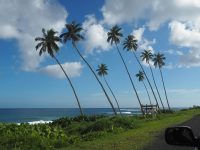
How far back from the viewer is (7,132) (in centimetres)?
2489

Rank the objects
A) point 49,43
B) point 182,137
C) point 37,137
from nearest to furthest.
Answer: point 182,137
point 37,137
point 49,43

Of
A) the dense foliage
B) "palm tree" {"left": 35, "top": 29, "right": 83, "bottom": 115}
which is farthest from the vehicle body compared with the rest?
"palm tree" {"left": 35, "top": 29, "right": 83, "bottom": 115}

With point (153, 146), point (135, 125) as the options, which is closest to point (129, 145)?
point (153, 146)

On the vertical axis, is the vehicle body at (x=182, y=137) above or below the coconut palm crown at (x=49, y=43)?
below

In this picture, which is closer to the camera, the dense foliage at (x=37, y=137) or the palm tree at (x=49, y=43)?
the dense foliage at (x=37, y=137)

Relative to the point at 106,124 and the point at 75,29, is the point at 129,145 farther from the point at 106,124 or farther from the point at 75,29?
the point at 75,29

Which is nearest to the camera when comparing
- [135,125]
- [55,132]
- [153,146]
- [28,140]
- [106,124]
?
[153,146]

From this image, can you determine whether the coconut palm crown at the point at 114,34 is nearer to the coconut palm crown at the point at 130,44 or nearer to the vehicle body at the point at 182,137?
the coconut palm crown at the point at 130,44

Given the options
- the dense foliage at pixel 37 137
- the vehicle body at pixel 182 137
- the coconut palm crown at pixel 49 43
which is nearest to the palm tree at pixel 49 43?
the coconut palm crown at pixel 49 43

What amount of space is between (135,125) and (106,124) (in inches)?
150

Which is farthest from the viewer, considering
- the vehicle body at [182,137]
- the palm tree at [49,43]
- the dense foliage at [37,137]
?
the palm tree at [49,43]

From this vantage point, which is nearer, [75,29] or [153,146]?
[153,146]

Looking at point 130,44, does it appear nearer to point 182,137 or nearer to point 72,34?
point 72,34

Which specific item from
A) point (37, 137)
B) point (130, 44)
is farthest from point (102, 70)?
point (37, 137)
